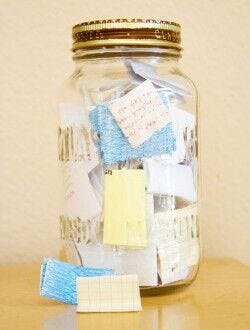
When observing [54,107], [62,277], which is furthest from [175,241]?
[54,107]

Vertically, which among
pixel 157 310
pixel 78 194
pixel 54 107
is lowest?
pixel 157 310

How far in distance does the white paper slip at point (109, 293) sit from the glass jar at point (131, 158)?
0.10 ft

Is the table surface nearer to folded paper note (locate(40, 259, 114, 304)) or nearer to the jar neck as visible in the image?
folded paper note (locate(40, 259, 114, 304))

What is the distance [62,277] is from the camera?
0.71 m

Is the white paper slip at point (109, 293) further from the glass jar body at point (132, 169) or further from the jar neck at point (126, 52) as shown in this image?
the jar neck at point (126, 52)

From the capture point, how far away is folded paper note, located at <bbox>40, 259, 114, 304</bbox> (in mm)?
701

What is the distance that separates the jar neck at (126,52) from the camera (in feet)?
2.37

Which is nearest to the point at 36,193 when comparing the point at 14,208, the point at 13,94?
the point at 14,208

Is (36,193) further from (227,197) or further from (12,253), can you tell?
(227,197)

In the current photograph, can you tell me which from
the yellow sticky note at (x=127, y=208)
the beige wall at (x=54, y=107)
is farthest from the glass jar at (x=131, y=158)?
the beige wall at (x=54, y=107)

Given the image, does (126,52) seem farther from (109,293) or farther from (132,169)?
(109,293)

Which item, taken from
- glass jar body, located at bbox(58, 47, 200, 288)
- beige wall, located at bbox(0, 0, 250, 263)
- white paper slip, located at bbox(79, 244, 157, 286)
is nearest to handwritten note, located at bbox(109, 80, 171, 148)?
glass jar body, located at bbox(58, 47, 200, 288)

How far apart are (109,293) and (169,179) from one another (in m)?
0.13

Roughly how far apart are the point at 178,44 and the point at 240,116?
272mm
